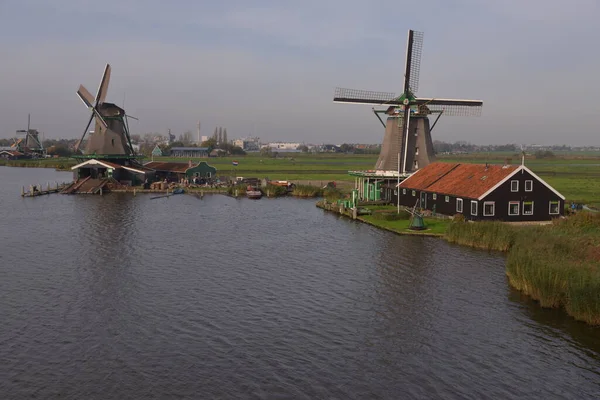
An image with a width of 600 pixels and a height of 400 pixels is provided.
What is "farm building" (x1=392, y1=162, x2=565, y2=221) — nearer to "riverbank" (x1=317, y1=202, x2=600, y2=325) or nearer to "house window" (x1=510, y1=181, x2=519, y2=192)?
"house window" (x1=510, y1=181, x2=519, y2=192)

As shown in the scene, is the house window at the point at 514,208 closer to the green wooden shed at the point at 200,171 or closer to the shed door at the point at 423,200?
the shed door at the point at 423,200

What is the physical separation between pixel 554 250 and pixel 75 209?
4769 cm

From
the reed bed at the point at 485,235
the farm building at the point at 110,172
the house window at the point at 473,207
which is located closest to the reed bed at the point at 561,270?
the reed bed at the point at 485,235

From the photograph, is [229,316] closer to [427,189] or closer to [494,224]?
[494,224]

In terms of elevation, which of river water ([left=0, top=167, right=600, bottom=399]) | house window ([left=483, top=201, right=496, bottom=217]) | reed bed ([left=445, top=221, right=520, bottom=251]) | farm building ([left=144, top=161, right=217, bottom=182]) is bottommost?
river water ([left=0, top=167, right=600, bottom=399])

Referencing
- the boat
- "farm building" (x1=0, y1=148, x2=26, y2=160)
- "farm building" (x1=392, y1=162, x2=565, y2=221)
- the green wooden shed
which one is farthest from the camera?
"farm building" (x1=0, y1=148, x2=26, y2=160)

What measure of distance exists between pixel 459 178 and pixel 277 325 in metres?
30.2

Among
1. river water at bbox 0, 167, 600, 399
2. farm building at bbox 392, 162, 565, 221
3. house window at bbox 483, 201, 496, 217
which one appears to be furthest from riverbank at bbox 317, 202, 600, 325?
farm building at bbox 392, 162, 565, 221

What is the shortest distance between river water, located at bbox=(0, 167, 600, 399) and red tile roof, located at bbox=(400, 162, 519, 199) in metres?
7.45

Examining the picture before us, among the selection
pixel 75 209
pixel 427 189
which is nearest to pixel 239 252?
pixel 427 189

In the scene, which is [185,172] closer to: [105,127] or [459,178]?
[105,127]

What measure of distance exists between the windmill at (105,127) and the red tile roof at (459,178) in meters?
45.8

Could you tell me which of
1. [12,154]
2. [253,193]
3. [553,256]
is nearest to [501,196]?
[553,256]

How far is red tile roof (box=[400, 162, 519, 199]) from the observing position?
145ft
